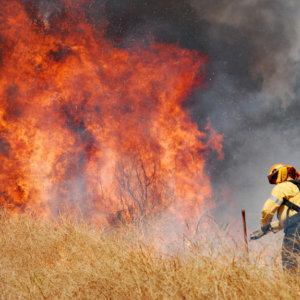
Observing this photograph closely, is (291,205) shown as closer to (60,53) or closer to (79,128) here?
(79,128)

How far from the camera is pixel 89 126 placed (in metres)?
12.0

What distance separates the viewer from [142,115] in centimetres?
1261

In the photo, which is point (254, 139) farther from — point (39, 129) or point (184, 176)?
point (39, 129)

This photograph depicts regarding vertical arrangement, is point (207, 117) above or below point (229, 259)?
above

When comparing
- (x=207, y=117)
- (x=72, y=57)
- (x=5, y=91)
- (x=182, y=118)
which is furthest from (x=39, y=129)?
(x=207, y=117)

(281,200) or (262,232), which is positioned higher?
(281,200)

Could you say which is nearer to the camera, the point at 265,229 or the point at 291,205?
the point at 291,205

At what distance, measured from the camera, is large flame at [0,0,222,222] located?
35.9 feet

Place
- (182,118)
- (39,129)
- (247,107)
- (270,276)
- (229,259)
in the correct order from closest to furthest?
(270,276) < (229,259) < (39,129) < (182,118) < (247,107)

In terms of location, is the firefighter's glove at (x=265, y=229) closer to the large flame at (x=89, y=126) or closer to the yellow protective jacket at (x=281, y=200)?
the yellow protective jacket at (x=281, y=200)

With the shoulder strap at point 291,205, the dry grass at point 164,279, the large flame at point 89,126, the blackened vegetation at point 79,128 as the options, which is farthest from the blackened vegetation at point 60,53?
the shoulder strap at point 291,205

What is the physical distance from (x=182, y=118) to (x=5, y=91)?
22.2 ft

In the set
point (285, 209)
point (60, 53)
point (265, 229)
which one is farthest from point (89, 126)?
point (285, 209)

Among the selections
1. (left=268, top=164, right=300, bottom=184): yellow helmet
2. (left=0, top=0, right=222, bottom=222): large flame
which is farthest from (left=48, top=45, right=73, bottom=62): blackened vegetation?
(left=268, top=164, right=300, bottom=184): yellow helmet
